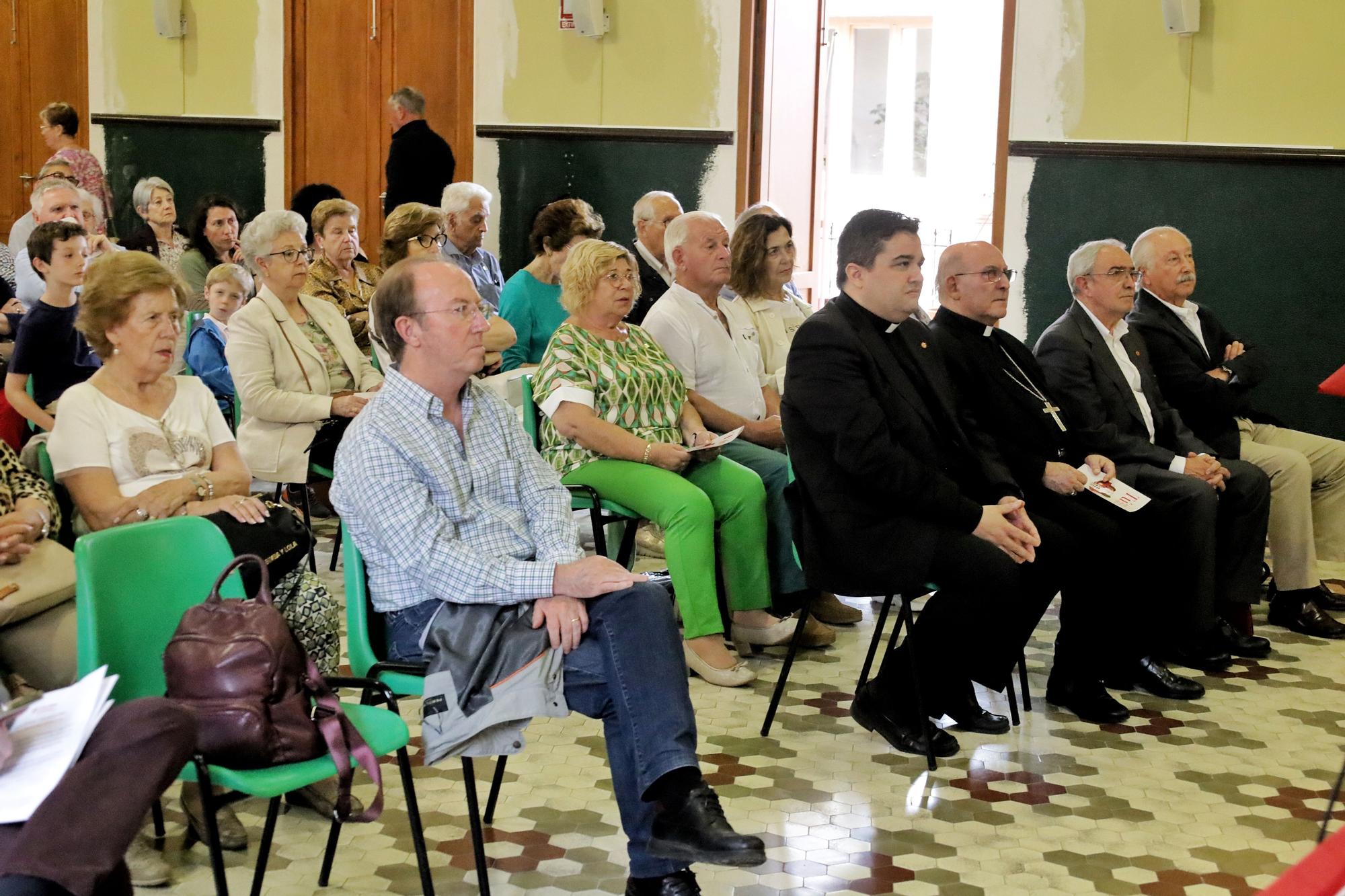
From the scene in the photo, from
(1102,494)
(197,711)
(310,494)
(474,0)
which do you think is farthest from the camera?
(474,0)

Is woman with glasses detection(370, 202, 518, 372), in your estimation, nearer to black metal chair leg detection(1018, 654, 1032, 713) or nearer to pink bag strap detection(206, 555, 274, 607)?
black metal chair leg detection(1018, 654, 1032, 713)


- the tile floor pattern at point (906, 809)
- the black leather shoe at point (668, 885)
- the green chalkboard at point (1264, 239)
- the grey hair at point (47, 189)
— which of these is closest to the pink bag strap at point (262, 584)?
the tile floor pattern at point (906, 809)

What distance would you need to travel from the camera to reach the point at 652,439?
13.6 feet

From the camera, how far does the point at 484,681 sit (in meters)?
2.49

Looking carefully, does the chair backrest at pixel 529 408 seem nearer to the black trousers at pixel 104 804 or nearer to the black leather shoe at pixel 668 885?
the black leather shoe at pixel 668 885

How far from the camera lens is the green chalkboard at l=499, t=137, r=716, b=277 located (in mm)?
7445

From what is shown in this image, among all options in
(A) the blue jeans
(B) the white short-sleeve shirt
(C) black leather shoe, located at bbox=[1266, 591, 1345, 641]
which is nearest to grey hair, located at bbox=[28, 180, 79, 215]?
(B) the white short-sleeve shirt

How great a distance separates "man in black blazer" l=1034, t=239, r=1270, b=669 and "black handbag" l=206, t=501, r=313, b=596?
2.43 metres

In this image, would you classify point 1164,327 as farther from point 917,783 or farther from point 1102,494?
point 917,783

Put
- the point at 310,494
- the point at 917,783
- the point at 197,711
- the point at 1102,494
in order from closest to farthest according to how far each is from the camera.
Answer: the point at 197,711, the point at 917,783, the point at 1102,494, the point at 310,494

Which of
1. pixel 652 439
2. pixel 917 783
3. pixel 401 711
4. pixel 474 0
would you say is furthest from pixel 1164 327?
pixel 474 0

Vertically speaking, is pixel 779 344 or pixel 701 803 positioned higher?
pixel 779 344

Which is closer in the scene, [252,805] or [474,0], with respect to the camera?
[252,805]

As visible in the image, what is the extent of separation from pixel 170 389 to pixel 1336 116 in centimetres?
531
